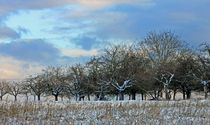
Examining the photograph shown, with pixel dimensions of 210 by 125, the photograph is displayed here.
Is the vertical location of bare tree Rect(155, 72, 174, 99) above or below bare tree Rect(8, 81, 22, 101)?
above

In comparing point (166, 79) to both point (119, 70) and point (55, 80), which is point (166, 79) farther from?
point (55, 80)

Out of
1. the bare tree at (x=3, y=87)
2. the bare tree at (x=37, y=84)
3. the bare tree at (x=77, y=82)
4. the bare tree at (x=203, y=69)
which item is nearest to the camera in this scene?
the bare tree at (x=203, y=69)

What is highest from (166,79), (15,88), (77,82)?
(166,79)

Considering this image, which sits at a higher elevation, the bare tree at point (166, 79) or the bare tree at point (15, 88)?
the bare tree at point (166, 79)

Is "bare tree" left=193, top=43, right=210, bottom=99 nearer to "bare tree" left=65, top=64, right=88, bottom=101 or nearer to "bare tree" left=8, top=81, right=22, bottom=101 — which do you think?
"bare tree" left=65, top=64, right=88, bottom=101

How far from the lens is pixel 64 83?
2203 inches

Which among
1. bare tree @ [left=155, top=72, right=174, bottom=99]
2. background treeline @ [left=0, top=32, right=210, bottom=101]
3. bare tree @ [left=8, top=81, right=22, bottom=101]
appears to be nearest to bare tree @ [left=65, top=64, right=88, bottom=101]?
background treeline @ [left=0, top=32, right=210, bottom=101]

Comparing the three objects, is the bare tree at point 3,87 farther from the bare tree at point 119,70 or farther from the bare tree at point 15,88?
the bare tree at point 119,70

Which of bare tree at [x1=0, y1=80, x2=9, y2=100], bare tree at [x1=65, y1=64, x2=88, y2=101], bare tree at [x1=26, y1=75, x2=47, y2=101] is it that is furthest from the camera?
bare tree at [x1=0, y1=80, x2=9, y2=100]

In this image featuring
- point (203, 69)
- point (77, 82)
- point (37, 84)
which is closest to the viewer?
Answer: point (203, 69)

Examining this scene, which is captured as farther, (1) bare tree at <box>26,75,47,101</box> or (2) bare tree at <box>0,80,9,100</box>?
(2) bare tree at <box>0,80,9,100</box>

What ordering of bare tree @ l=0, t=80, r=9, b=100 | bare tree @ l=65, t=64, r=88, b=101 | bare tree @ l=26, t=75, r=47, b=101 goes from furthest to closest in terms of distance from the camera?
1. bare tree @ l=0, t=80, r=9, b=100
2. bare tree @ l=26, t=75, r=47, b=101
3. bare tree @ l=65, t=64, r=88, b=101

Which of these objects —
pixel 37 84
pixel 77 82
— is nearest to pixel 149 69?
pixel 77 82

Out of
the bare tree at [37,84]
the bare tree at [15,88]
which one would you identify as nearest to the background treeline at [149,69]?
the bare tree at [37,84]
